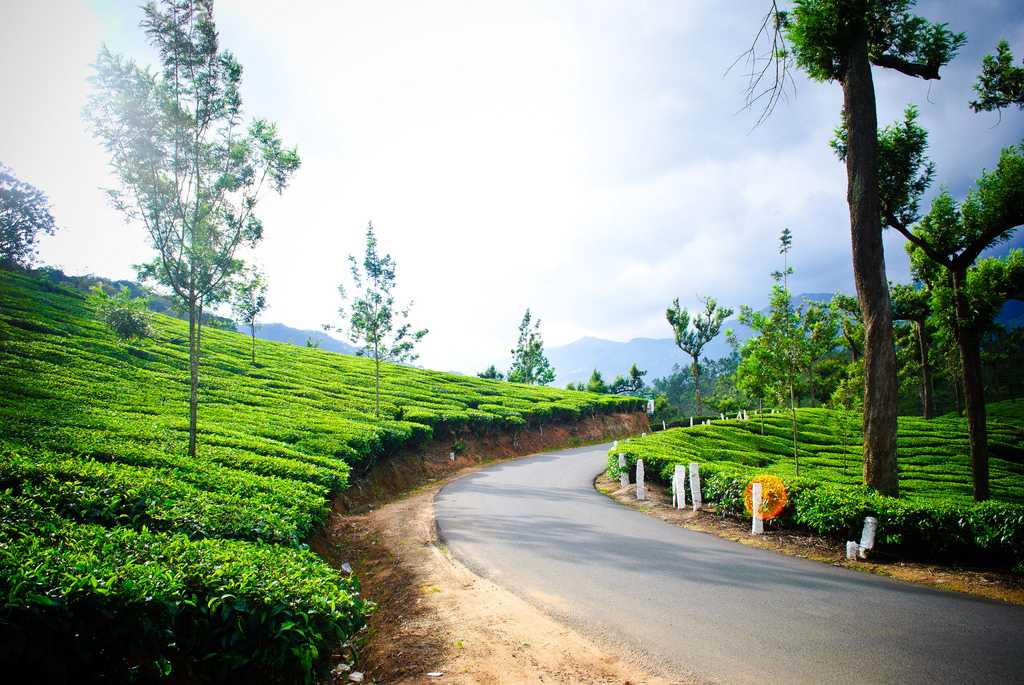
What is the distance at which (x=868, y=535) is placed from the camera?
26.3ft

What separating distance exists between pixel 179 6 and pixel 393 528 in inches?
498

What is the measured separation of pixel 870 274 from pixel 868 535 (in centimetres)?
539

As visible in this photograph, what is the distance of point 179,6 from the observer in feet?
36.6

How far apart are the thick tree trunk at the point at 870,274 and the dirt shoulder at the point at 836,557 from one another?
255cm

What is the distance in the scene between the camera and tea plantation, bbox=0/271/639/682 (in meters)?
3.72

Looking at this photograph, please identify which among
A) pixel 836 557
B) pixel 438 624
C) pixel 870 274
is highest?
pixel 870 274

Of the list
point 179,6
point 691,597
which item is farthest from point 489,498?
point 179,6

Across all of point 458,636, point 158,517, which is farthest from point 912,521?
point 158,517

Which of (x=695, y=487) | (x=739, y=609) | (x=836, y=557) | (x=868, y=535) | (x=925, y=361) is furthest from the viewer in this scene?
(x=925, y=361)

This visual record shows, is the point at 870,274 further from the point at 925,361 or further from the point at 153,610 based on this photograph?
the point at 925,361

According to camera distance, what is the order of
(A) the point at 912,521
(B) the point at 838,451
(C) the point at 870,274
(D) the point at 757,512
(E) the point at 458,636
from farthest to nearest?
(B) the point at 838,451 → (C) the point at 870,274 → (D) the point at 757,512 → (A) the point at 912,521 → (E) the point at 458,636

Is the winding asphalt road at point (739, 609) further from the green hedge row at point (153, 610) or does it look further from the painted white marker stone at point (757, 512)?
the green hedge row at point (153, 610)

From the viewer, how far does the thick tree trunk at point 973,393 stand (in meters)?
12.0

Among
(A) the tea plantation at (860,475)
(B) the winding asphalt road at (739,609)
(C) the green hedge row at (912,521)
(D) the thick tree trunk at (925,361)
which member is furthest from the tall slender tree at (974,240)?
(D) the thick tree trunk at (925,361)
